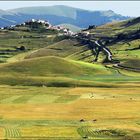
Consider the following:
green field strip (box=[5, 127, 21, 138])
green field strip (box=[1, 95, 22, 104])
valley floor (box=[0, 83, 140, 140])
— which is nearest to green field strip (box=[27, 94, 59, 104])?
valley floor (box=[0, 83, 140, 140])

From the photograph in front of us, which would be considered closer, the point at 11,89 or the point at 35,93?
the point at 35,93

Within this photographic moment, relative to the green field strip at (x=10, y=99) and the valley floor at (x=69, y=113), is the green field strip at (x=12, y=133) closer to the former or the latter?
the valley floor at (x=69, y=113)

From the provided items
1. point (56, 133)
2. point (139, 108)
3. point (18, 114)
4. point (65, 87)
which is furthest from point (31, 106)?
→ point (65, 87)

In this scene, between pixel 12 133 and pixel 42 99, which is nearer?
pixel 12 133

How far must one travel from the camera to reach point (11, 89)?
173 meters

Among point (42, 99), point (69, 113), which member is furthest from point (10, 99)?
point (69, 113)

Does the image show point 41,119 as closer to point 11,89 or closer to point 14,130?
point 14,130

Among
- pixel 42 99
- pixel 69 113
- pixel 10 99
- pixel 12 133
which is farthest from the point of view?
pixel 42 99

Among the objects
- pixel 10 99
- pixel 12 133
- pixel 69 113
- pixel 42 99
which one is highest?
pixel 12 133

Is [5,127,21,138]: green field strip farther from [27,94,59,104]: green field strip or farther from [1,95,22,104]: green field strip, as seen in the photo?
[27,94,59,104]: green field strip

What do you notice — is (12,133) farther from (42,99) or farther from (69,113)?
(42,99)

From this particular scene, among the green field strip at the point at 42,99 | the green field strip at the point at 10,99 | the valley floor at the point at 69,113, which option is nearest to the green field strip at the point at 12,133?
the valley floor at the point at 69,113

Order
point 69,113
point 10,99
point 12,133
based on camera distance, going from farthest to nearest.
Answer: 1. point 10,99
2. point 69,113
3. point 12,133

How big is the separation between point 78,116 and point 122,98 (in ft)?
117
